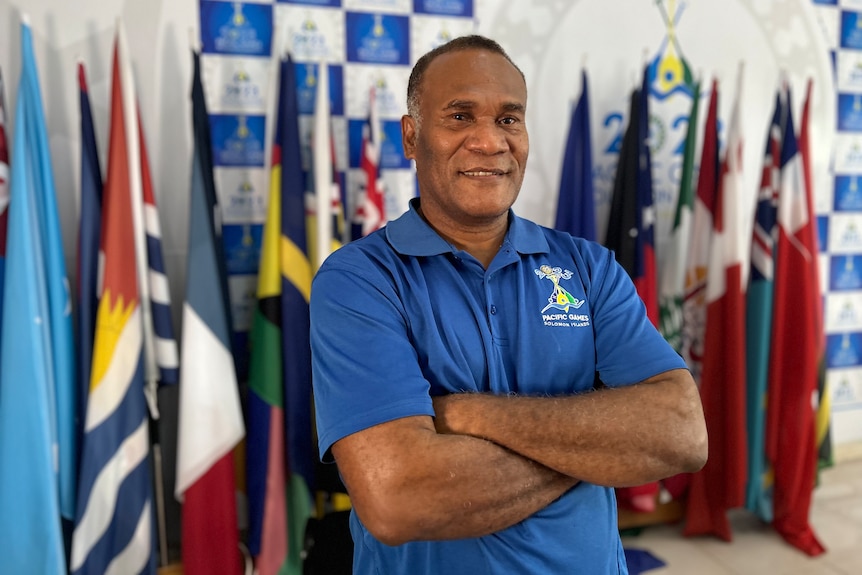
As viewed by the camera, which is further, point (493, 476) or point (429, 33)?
point (429, 33)

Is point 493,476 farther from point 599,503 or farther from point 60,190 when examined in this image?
point 60,190

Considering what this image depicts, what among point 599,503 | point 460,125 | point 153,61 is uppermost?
point 153,61

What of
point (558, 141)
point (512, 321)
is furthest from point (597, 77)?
point (512, 321)

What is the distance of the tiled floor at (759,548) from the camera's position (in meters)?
2.54

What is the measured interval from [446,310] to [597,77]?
7.27ft

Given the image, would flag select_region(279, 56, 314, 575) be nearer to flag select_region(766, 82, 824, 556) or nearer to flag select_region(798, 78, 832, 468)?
flag select_region(766, 82, 824, 556)

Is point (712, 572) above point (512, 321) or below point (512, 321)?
below

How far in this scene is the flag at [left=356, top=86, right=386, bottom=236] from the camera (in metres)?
2.43

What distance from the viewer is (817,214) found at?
3338mm

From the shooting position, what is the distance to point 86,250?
6.77ft

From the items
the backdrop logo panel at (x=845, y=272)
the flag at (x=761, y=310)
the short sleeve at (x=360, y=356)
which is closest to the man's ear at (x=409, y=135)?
the short sleeve at (x=360, y=356)

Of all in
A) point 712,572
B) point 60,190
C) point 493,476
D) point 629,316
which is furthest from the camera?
point 712,572

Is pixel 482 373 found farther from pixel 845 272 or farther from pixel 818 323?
pixel 845 272

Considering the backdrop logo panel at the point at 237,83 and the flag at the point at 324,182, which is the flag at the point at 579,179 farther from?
the backdrop logo panel at the point at 237,83
